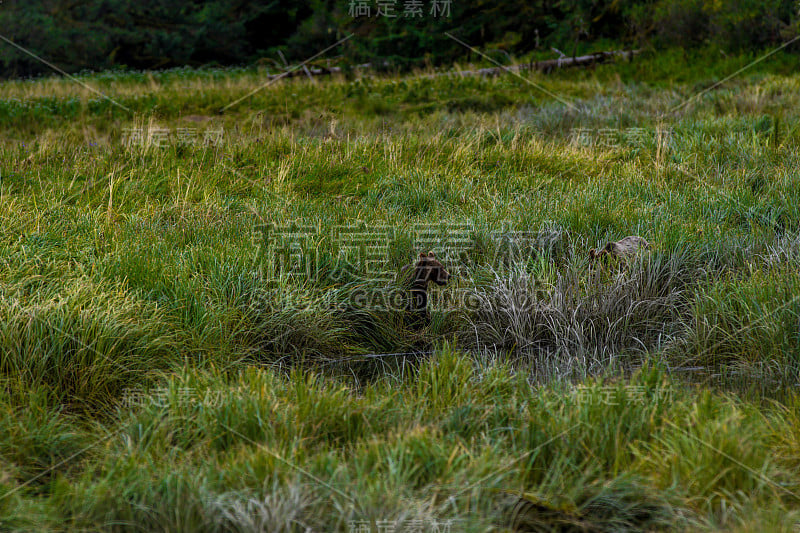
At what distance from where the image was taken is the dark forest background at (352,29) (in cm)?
1455

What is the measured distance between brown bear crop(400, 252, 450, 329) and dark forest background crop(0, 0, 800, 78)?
10.9 meters

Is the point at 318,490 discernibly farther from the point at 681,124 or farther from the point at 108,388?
the point at 681,124

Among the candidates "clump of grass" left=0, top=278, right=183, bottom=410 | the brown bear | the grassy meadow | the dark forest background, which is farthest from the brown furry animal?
the dark forest background

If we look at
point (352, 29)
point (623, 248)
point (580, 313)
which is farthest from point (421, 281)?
point (352, 29)

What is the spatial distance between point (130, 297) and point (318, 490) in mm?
1678

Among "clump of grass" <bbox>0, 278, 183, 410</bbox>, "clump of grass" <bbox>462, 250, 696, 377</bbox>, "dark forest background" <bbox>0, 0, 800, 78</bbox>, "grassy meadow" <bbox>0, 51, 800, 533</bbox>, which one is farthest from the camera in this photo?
"dark forest background" <bbox>0, 0, 800, 78</bbox>

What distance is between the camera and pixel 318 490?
1897 millimetres

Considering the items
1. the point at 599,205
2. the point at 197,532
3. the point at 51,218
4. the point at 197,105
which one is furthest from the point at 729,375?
the point at 197,105

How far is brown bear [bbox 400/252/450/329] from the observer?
3.42 metres

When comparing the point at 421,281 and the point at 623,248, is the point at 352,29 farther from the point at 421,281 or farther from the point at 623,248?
the point at 421,281

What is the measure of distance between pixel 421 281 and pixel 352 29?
58.3ft

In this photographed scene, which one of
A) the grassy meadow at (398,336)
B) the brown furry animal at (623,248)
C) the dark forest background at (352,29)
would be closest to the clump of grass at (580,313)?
the grassy meadow at (398,336)

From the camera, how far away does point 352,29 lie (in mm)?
19594

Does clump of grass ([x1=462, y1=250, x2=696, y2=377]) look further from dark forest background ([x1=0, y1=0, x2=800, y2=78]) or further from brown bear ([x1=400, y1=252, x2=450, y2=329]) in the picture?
dark forest background ([x1=0, y1=0, x2=800, y2=78])
